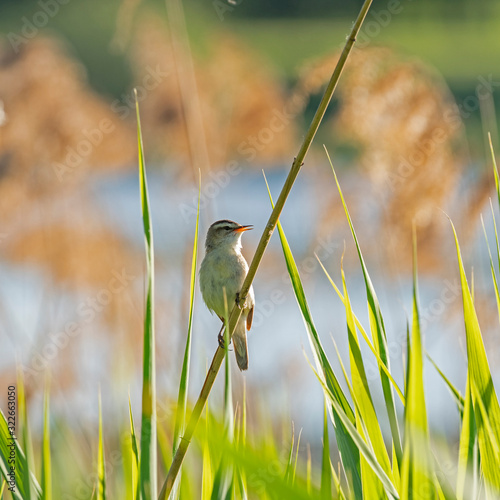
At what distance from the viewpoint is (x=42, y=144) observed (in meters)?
4.08

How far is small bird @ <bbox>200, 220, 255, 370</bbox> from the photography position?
10.8 feet

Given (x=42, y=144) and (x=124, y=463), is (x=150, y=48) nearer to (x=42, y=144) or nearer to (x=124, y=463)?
(x=42, y=144)

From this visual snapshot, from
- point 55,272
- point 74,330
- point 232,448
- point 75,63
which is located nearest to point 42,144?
point 75,63

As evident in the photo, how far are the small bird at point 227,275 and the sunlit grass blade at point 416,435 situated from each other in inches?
81.9

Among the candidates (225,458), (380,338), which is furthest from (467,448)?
(225,458)

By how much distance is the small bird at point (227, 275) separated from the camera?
3307 millimetres

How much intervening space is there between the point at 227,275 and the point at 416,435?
7.66 feet

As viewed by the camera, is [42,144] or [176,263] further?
[42,144]

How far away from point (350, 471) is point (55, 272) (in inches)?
110

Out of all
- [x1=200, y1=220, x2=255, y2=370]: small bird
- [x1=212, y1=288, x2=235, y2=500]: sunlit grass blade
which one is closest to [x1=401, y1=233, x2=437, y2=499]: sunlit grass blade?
[x1=212, y1=288, x2=235, y2=500]: sunlit grass blade

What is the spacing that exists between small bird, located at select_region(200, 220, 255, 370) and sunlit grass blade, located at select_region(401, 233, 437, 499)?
2.08m

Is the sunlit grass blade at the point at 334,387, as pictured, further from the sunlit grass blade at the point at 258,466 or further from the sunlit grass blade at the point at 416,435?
the sunlit grass blade at the point at 258,466

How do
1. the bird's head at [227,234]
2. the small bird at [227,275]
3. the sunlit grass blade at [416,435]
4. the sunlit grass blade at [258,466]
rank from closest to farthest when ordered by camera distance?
the sunlit grass blade at [258,466], the sunlit grass blade at [416,435], the small bird at [227,275], the bird's head at [227,234]

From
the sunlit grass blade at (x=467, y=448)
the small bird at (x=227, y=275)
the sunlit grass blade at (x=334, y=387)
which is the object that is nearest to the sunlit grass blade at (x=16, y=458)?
the sunlit grass blade at (x=334, y=387)
